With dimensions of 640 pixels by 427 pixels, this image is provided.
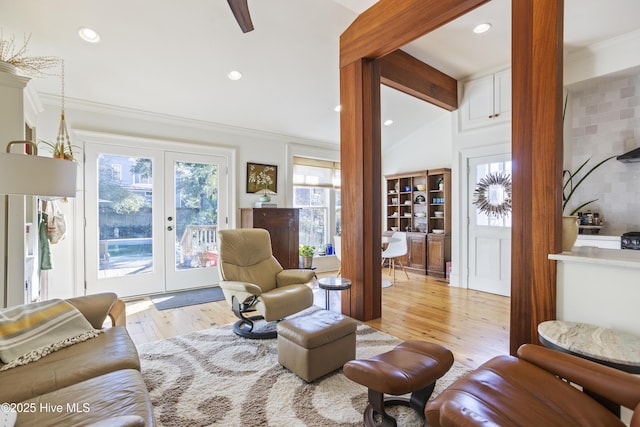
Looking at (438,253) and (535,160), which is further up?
(535,160)

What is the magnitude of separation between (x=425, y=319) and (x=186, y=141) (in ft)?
13.0

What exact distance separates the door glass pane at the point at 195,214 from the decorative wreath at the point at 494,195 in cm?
397

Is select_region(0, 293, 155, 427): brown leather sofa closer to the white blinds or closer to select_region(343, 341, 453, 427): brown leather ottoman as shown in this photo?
select_region(343, 341, 453, 427): brown leather ottoman

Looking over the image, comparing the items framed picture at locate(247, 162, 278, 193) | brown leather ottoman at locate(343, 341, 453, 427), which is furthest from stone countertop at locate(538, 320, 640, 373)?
framed picture at locate(247, 162, 278, 193)

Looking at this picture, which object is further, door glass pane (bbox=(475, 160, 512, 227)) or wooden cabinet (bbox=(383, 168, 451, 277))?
wooden cabinet (bbox=(383, 168, 451, 277))

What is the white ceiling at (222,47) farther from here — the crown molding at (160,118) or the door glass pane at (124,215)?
the door glass pane at (124,215)

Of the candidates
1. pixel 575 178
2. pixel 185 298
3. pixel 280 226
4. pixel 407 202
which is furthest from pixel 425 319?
pixel 407 202

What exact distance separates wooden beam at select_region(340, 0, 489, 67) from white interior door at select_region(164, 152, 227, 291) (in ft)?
8.42

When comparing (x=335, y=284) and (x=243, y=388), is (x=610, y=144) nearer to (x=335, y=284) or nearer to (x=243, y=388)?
(x=335, y=284)

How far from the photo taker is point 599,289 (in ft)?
5.11

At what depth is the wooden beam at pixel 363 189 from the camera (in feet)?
10.2

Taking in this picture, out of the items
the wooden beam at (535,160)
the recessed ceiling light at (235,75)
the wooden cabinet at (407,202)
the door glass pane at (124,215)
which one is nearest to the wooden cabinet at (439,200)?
the wooden cabinet at (407,202)

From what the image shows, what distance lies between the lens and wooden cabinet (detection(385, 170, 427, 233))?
5781 millimetres

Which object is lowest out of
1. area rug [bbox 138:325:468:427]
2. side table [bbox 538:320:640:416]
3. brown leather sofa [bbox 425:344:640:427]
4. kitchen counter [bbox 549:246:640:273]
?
area rug [bbox 138:325:468:427]
